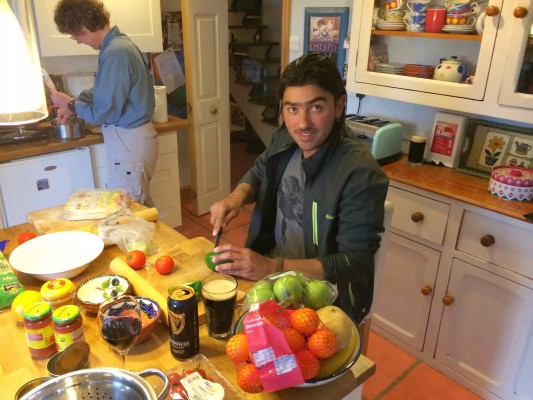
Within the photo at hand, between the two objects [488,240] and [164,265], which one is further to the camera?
[488,240]

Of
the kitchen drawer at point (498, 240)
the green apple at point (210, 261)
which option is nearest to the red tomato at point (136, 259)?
the green apple at point (210, 261)

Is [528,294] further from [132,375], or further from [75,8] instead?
[75,8]

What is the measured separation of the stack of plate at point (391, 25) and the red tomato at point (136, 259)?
5.20 feet

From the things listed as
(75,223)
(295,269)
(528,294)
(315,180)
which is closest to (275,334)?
(295,269)

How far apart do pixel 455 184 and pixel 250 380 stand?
1.49 metres

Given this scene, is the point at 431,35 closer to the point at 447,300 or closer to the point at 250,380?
the point at 447,300

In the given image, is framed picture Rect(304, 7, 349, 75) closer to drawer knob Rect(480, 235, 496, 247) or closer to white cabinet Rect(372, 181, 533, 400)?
white cabinet Rect(372, 181, 533, 400)

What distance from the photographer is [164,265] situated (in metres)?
1.24

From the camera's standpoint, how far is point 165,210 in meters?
3.32

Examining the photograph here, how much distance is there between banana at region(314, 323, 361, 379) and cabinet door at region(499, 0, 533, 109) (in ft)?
Result: 4.26

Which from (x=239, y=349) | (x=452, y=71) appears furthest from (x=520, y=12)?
(x=239, y=349)

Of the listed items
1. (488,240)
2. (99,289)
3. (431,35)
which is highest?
(431,35)

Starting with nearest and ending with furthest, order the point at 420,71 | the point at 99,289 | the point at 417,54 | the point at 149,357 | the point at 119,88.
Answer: the point at 149,357 < the point at 99,289 < the point at 420,71 < the point at 417,54 < the point at 119,88

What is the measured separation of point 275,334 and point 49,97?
267 cm
